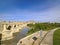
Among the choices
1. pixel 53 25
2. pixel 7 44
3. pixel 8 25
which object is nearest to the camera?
pixel 53 25

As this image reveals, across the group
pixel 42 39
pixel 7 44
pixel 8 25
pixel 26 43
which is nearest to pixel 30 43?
pixel 26 43

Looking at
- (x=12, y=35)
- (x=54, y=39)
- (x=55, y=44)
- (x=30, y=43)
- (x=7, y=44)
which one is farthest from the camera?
(x=12, y=35)

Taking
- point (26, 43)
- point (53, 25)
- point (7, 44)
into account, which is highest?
point (53, 25)

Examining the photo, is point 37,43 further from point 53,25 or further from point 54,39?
point 53,25

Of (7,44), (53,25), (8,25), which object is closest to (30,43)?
(53,25)

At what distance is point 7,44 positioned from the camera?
25.8ft

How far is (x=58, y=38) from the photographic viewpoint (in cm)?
457

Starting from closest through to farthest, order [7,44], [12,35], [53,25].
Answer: [53,25] → [7,44] → [12,35]

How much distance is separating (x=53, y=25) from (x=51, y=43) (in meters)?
3.04

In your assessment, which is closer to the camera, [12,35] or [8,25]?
[12,35]

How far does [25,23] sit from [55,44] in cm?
964

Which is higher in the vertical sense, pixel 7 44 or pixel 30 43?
pixel 30 43

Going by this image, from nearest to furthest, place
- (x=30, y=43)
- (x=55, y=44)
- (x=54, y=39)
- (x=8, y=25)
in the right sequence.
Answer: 1. (x=55, y=44)
2. (x=54, y=39)
3. (x=30, y=43)
4. (x=8, y=25)

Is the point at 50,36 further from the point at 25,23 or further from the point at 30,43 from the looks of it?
the point at 25,23
